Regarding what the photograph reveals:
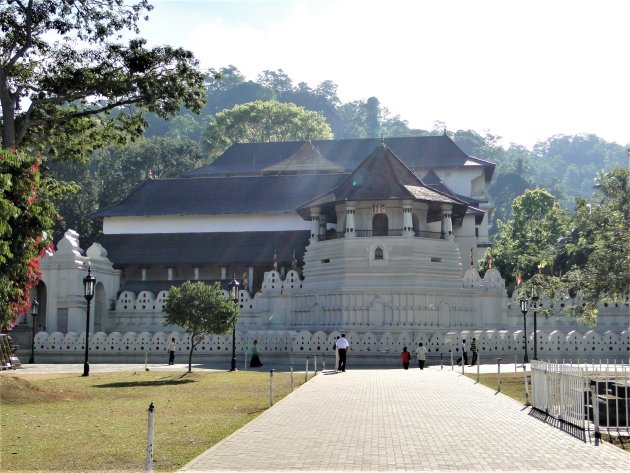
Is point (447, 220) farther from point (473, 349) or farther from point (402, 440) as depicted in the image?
point (402, 440)

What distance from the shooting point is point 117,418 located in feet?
58.0

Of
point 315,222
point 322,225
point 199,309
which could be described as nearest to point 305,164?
point 322,225

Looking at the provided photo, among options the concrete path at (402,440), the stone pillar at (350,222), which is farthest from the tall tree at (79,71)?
the stone pillar at (350,222)

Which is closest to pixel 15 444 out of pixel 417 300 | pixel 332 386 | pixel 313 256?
pixel 332 386

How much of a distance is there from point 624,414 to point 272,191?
2114 inches

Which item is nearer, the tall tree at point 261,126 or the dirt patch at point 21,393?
the dirt patch at point 21,393

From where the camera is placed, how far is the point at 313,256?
52.9 meters

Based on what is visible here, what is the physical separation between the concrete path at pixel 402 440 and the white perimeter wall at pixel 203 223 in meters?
44.0

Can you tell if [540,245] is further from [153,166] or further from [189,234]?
[153,166]

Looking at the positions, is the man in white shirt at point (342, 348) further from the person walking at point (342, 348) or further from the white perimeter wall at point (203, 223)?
the white perimeter wall at point (203, 223)

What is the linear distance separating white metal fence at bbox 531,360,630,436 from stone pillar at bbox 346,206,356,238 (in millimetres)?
32725

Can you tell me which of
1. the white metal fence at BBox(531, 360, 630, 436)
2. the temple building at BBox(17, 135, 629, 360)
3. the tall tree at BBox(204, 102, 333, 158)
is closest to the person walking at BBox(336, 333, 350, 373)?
the temple building at BBox(17, 135, 629, 360)

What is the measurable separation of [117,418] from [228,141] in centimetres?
8787

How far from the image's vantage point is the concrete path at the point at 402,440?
12.2 m
